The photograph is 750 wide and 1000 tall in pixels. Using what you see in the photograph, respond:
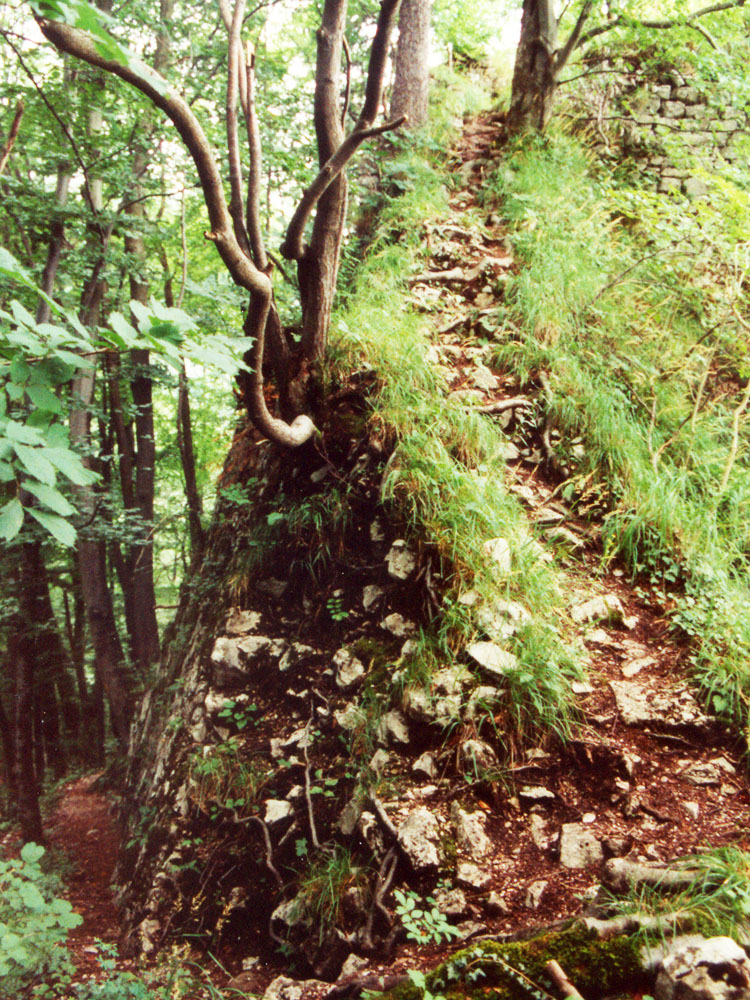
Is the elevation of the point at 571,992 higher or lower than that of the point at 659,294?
lower

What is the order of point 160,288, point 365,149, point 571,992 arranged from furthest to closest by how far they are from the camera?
→ point 160,288, point 365,149, point 571,992

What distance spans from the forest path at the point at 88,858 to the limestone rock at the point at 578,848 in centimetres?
288


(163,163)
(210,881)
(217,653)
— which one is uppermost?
Answer: (163,163)

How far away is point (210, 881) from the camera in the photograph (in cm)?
292

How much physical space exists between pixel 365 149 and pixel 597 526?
4.32m

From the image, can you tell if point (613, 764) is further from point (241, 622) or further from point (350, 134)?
point (350, 134)

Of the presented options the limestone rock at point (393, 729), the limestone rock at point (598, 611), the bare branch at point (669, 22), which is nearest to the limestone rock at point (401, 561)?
the limestone rock at point (393, 729)

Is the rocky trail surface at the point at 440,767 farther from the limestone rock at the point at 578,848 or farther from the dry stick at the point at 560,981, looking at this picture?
the dry stick at the point at 560,981

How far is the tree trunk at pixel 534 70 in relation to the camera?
19.8 feet

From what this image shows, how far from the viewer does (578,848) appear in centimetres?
217

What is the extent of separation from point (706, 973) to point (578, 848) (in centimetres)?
77

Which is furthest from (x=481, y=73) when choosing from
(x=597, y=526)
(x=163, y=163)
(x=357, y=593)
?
(x=357, y=593)

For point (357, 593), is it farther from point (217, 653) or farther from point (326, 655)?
point (217, 653)

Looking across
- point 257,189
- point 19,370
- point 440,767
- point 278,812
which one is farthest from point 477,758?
point 257,189
